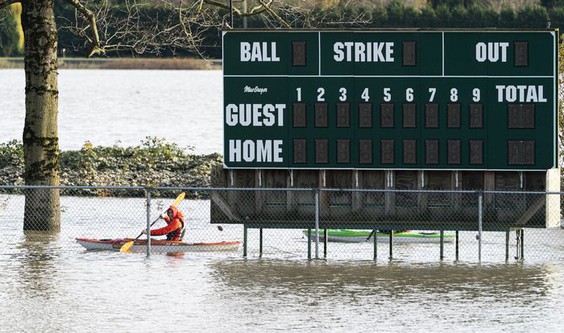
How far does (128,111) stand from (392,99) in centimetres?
9722

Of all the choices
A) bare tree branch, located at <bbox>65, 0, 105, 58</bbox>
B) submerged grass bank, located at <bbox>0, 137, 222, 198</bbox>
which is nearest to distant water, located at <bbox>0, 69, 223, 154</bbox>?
submerged grass bank, located at <bbox>0, 137, 222, 198</bbox>

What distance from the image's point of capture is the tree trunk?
32844 mm

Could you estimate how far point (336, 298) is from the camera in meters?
22.7

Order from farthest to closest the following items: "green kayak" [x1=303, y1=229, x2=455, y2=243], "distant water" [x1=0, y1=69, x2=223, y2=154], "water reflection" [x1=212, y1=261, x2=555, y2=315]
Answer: "distant water" [x1=0, y1=69, x2=223, y2=154], "green kayak" [x1=303, y1=229, x2=455, y2=243], "water reflection" [x1=212, y1=261, x2=555, y2=315]

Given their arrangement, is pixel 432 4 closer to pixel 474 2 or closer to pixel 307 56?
pixel 474 2

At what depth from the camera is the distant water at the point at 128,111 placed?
91.1 m

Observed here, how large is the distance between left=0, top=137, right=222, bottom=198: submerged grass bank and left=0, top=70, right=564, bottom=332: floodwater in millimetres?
8459

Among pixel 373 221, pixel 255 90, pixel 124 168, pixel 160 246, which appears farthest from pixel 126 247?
pixel 124 168

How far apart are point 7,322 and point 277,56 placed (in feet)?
31.6

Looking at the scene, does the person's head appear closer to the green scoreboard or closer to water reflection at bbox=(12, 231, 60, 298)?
the green scoreboard

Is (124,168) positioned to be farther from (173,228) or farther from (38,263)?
(38,263)

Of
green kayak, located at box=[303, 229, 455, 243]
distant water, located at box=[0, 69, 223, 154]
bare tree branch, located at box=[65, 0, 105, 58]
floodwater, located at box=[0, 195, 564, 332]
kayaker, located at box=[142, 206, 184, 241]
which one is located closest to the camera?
floodwater, located at box=[0, 195, 564, 332]

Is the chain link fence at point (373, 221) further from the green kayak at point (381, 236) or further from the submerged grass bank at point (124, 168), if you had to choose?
the submerged grass bank at point (124, 168)

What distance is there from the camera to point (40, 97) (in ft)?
108
